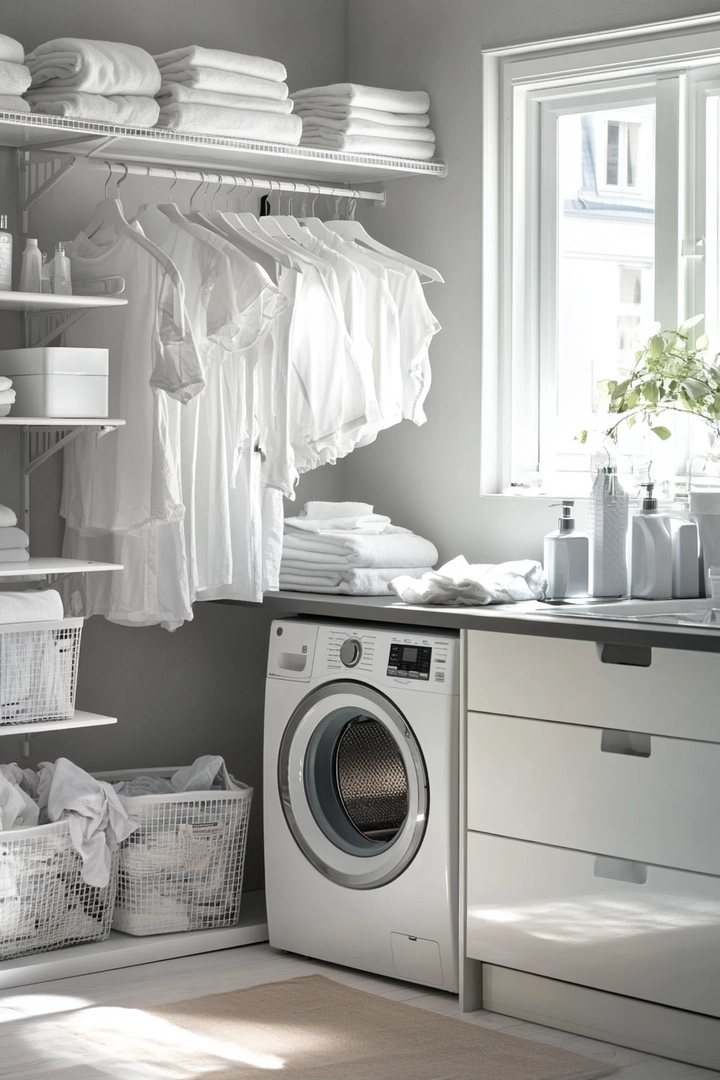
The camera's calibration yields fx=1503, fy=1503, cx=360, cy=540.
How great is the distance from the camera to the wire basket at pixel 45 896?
133 inches

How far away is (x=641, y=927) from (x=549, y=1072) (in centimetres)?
33

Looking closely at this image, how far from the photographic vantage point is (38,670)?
3.39 m

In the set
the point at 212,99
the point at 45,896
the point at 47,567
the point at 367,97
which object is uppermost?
the point at 367,97

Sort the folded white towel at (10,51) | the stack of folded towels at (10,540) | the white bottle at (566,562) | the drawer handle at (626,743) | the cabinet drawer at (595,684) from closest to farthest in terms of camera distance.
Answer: the cabinet drawer at (595,684), the drawer handle at (626,743), the folded white towel at (10,51), the stack of folded towels at (10,540), the white bottle at (566,562)

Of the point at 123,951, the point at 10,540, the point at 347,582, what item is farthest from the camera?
the point at 347,582

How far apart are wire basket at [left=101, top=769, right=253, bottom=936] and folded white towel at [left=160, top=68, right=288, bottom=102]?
169 centimetres

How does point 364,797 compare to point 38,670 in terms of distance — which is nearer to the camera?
point 38,670

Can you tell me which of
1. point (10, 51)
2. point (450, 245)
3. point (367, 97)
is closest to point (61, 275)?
point (10, 51)

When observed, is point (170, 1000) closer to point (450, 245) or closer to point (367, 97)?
point (450, 245)

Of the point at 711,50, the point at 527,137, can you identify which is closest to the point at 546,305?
the point at 527,137

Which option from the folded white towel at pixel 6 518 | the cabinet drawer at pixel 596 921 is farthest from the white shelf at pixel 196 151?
the cabinet drawer at pixel 596 921

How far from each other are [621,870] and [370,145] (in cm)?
199

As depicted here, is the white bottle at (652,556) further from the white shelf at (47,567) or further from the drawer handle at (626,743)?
the white shelf at (47,567)

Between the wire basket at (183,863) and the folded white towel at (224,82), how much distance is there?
169 centimetres
